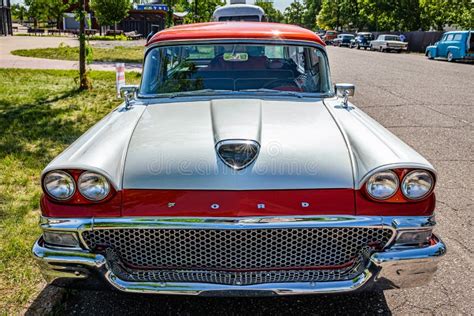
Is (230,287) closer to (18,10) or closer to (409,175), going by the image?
(409,175)

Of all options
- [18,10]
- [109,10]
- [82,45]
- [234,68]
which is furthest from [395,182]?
[18,10]

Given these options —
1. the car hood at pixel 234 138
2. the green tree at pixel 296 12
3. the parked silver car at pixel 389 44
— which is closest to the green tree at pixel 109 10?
the parked silver car at pixel 389 44

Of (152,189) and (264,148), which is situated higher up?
(264,148)

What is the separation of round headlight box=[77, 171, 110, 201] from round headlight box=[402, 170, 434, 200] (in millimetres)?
1562

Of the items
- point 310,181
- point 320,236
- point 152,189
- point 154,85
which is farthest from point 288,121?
point 154,85

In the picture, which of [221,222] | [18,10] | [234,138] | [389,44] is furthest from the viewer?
[18,10]

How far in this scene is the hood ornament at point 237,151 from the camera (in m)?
2.41

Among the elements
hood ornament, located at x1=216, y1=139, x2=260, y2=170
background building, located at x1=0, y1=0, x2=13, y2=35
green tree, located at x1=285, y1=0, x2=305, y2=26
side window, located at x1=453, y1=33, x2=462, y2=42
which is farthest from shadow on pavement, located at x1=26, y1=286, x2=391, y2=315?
green tree, located at x1=285, y1=0, x2=305, y2=26

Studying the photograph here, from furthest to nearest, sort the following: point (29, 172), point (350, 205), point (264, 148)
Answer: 1. point (29, 172)
2. point (264, 148)
3. point (350, 205)

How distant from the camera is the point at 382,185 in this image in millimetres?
2373

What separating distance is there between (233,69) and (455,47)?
2358 centimetres

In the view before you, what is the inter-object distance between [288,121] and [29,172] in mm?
3278

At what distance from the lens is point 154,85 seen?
3.64 m

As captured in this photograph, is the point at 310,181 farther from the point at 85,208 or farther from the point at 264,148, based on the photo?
the point at 85,208
